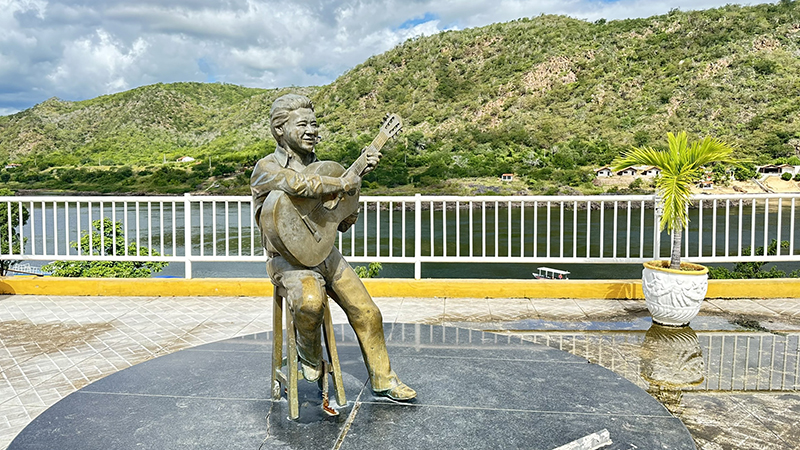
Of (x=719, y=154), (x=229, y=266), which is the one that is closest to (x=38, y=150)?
(x=229, y=266)

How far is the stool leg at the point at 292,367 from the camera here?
2.40m

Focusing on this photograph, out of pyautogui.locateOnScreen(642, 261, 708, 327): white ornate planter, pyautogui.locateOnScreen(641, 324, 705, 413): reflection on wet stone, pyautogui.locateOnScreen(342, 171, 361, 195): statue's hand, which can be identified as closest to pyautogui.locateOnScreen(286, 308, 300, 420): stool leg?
pyautogui.locateOnScreen(342, 171, 361, 195): statue's hand

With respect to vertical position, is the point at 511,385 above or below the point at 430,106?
below

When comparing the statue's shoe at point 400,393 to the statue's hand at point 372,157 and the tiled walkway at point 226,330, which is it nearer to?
the statue's hand at point 372,157

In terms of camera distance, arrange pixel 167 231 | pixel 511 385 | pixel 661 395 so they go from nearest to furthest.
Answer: pixel 511 385 < pixel 661 395 < pixel 167 231

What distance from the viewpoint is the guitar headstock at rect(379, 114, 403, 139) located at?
8.03 ft

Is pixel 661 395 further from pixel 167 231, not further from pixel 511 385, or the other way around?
pixel 167 231

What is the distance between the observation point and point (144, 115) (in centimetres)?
8638

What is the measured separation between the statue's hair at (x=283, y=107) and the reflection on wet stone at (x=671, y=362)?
2.48 m

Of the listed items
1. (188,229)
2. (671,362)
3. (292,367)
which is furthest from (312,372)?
(188,229)

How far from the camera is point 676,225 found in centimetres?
500

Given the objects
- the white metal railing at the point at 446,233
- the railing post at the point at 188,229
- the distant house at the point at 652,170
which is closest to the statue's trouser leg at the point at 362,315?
the white metal railing at the point at 446,233

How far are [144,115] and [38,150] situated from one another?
15221mm

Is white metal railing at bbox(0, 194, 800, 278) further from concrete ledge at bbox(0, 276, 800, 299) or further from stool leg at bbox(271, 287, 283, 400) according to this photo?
stool leg at bbox(271, 287, 283, 400)
